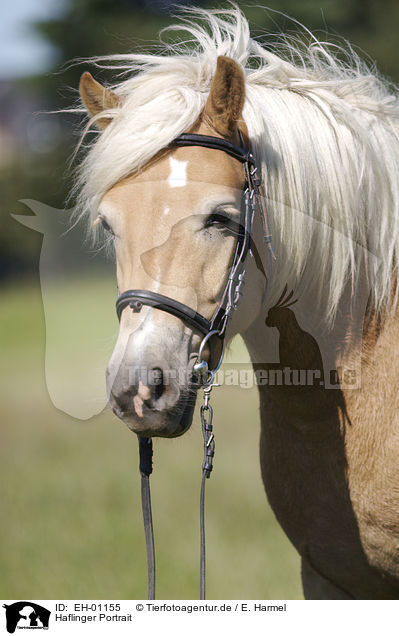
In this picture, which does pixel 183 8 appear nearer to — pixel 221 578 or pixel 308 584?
pixel 308 584

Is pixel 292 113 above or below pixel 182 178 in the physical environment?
above

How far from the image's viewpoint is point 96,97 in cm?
220

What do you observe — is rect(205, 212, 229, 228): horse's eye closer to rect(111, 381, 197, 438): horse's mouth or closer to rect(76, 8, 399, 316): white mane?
rect(76, 8, 399, 316): white mane

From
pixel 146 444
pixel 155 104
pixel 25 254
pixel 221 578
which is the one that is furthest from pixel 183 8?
pixel 25 254

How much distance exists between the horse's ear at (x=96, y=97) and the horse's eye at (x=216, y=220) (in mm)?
619

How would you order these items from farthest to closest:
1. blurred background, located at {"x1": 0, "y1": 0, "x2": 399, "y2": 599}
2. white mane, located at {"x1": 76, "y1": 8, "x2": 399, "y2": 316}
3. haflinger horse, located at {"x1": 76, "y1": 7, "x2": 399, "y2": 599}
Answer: blurred background, located at {"x1": 0, "y1": 0, "x2": 399, "y2": 599} → white mane, located at {"x1": 76, "y1": 8, "x2": 399, "y2": 316} → haflinger horse, located at {"x1": 76, "y1": 7, "x2": 399, "y2": 599}

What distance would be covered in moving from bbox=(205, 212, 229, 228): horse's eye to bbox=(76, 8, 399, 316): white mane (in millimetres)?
215

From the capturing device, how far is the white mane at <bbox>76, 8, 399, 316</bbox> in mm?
1985

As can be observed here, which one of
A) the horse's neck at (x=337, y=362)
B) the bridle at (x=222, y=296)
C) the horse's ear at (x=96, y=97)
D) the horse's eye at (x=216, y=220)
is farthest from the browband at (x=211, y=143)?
the horse's neck at (x=337, y=362)

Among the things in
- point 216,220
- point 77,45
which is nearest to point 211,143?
point 216,220

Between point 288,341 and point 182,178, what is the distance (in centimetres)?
67

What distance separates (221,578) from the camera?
399 cm

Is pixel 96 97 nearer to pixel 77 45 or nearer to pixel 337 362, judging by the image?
pixel 337 362
